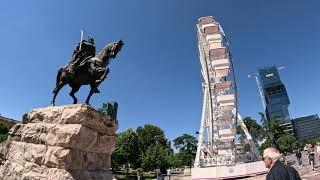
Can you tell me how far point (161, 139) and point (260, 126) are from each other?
4096 cm

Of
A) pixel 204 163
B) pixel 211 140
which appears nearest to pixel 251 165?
pixel 204 163

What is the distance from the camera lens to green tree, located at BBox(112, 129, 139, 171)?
2594 inches

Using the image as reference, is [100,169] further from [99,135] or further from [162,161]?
[162,161]

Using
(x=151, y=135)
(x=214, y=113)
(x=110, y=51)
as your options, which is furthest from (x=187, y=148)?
(x=110, y=51)

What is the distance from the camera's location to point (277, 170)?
15.4 ft

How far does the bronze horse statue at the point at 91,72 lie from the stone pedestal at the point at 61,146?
5.18ft

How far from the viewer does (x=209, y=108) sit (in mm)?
50719

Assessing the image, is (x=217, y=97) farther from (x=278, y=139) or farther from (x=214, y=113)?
(x=278, y=139)

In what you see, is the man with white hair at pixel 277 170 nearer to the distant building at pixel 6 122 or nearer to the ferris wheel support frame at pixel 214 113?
the ferris wheel support frame at pixel 214 113

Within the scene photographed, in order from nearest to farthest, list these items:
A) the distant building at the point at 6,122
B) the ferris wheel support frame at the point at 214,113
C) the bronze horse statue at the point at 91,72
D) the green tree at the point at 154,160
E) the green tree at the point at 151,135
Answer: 1. the bronze horse statue at the point at 91,72
2. the ferris wheel support frame at the point at 214,113
3. the green tree at the point at 154,160
4. the distant building at the point at 6,122
5. the green tree at the point at 151,135

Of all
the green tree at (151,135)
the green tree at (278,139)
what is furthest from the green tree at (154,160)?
the green tree at (278,139)

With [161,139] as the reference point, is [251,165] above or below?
below

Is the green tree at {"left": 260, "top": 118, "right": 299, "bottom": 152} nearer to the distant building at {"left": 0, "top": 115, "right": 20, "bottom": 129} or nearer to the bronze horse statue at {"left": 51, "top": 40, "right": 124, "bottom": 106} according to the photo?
the distant building at {"left": 0, "top": 115, "right": 20, "bottom": 129}

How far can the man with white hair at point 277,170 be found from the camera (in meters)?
4.64
